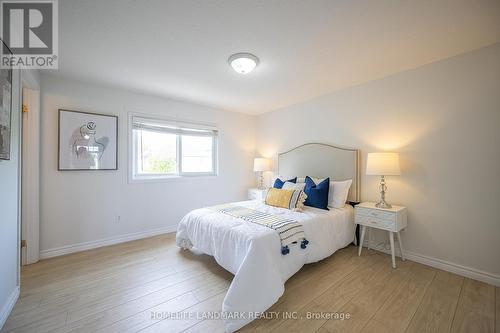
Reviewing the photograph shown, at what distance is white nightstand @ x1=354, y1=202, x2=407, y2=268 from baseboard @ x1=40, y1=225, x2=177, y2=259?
303cm

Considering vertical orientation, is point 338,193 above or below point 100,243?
above

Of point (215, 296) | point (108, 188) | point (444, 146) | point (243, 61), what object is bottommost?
point (215, 296)

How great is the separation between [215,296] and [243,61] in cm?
236

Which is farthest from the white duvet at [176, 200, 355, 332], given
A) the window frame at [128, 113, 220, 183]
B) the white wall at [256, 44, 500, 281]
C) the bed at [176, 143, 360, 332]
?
the window frame at [128, 113, 220, 183]

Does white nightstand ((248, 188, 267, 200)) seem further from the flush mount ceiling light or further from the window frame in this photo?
the flush mount ceiling light

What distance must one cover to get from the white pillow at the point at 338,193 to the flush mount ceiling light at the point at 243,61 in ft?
6.54

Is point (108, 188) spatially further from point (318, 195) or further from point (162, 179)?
point (318, 195)

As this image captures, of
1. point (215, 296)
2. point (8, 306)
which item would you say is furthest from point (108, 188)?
point (215, 296)

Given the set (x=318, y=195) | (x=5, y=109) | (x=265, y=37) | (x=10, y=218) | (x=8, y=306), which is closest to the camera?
(x=5, y=109)

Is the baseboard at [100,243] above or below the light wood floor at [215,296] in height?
above

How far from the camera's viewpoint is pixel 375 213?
251 centimetres

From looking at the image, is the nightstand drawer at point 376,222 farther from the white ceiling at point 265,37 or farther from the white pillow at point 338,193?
the white ceiling at point 265,37

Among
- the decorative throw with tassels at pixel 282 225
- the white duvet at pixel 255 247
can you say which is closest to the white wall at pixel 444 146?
the white duvet at pixel 255 247

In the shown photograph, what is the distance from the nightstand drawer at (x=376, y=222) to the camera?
236 cm
